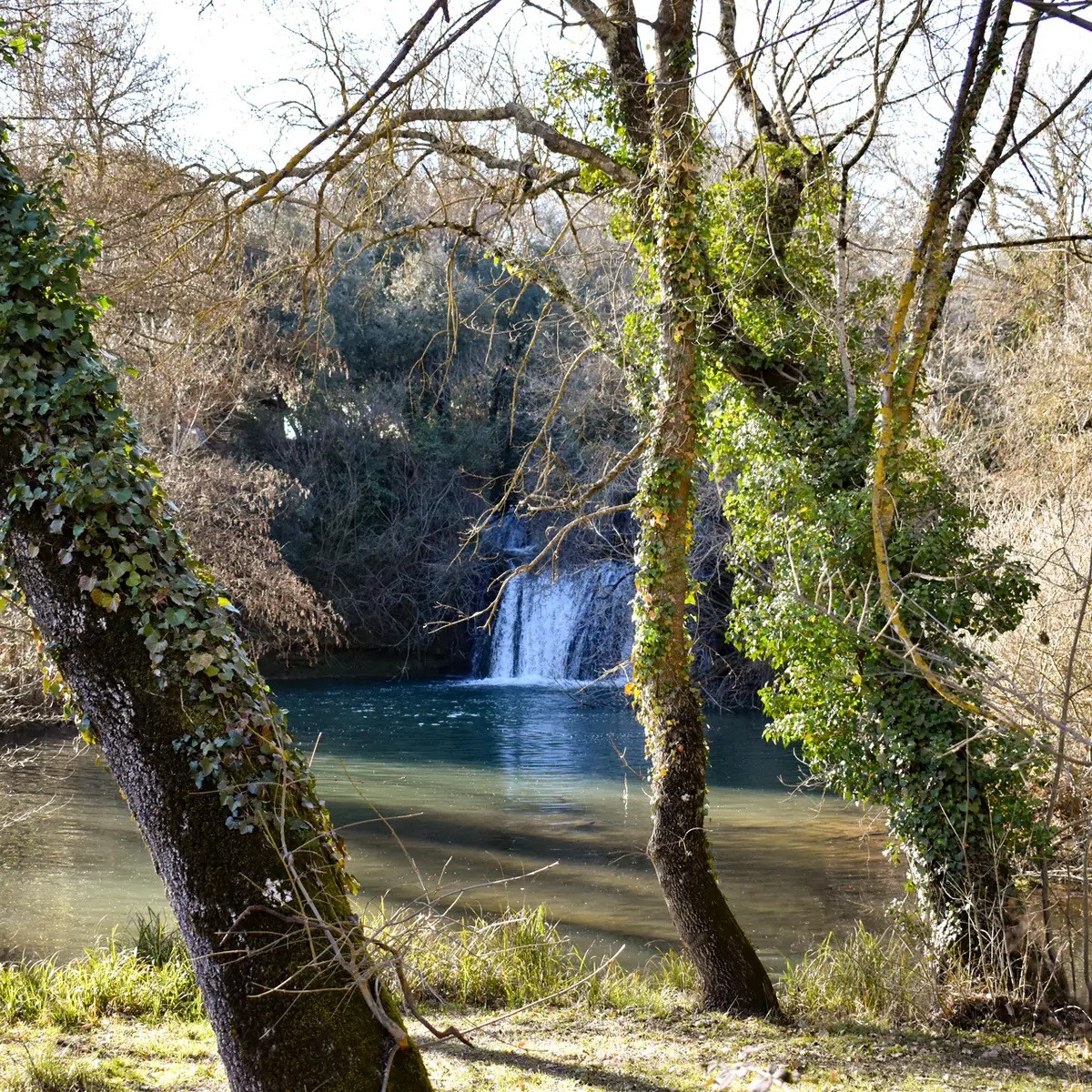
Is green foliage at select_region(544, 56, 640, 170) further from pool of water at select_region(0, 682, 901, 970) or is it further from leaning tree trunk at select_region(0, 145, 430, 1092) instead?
leaning tree trunk at select_region(0, 145, 430, 1092)

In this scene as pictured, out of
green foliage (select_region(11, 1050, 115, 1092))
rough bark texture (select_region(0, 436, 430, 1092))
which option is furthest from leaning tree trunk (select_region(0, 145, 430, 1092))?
green foliage (select_region(11, 1050, 115, 1092))

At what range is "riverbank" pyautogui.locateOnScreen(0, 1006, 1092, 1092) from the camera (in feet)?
15.5

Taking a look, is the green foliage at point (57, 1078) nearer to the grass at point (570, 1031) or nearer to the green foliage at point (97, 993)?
the grass at point (570, 1031)

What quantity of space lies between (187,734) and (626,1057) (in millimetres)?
3099

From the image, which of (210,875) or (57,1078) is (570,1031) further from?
(210,875)

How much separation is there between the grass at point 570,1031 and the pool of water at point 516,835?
2.62 ft

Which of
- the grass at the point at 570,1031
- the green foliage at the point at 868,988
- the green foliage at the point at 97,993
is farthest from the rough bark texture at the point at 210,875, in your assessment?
the green foliage at the point at 868,988

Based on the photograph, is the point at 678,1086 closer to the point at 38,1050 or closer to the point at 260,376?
the point at 38,1050

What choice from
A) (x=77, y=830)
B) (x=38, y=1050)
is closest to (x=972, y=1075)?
(x=38, y=1050)

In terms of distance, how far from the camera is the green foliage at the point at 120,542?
11.0ft

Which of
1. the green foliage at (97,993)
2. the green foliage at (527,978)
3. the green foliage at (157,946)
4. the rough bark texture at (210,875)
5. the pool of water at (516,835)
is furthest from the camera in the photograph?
the pool of water at (516,835)

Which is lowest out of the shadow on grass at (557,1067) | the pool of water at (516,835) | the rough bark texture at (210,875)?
the pool of water at (516,835)

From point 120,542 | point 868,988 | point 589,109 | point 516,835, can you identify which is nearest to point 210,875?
point 120,542

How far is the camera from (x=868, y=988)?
6.39m
